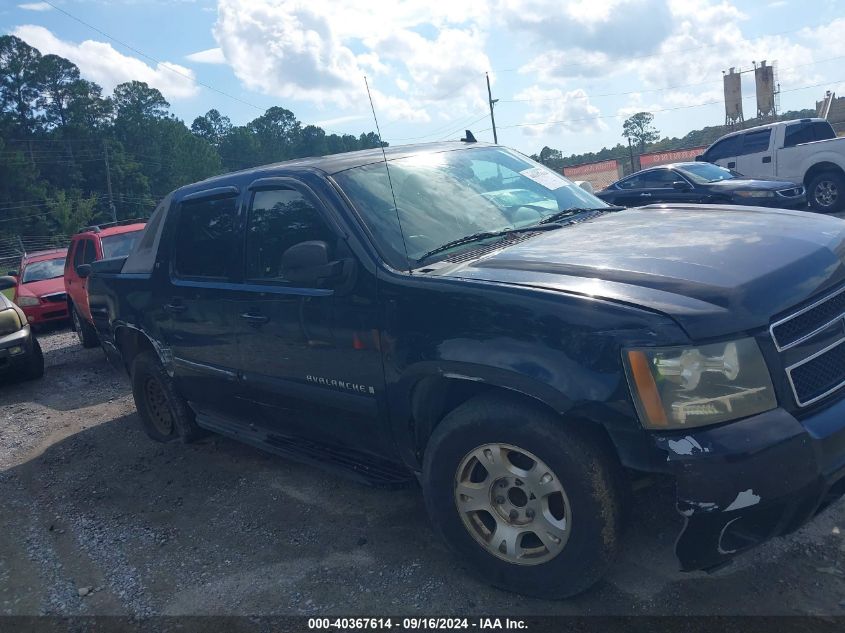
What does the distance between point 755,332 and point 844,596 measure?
3.84 ft

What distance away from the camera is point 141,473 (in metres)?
5.16

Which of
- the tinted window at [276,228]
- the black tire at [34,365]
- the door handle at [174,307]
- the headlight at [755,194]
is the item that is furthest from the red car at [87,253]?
the headlight at [755,194]

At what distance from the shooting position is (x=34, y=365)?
8711 millimetres

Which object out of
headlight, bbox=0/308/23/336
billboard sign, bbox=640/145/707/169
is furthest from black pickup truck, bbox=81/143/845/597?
billboard sign, bbox=640/145/707/169

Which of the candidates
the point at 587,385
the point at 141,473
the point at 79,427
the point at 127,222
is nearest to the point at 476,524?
the point at 587,385

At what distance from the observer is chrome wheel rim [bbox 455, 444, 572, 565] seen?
2803mm

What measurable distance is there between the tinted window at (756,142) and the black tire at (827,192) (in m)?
1.22

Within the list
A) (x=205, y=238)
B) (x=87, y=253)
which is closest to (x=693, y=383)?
(x=205, y=238)

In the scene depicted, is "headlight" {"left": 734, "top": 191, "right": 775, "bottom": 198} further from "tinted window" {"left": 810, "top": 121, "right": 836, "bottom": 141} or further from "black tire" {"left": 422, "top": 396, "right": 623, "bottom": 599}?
"black tire" {"left": 422, "top": 396, "right": 623, "bottom": 599}

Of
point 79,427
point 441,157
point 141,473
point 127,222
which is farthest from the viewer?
point 127,222

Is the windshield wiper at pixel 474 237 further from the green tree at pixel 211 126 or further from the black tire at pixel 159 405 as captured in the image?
the green tree at pixel 211 126

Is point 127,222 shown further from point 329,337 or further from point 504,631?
point 504,631

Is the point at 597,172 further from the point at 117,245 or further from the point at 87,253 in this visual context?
the point at 87,253

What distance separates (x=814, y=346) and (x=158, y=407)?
461 centimetres
